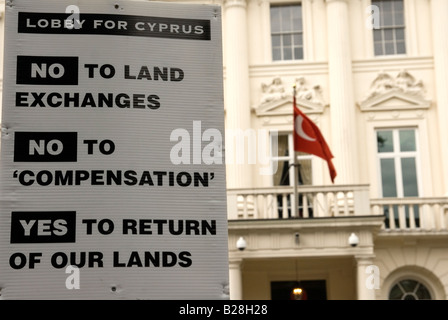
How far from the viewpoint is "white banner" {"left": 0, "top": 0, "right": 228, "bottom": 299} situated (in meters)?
3.18

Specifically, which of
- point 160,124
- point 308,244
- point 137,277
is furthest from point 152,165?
point 308,244

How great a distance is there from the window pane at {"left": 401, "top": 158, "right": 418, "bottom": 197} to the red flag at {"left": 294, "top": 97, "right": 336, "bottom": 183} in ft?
11.4

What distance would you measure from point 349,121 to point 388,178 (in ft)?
6.34

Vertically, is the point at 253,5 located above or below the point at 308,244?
above

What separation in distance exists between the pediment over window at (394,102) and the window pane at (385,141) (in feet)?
2.36

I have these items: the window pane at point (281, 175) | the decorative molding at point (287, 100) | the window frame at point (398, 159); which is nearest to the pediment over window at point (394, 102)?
the window frame at point (398, 159)

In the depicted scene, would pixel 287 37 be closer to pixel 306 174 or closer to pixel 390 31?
pixel 390 31

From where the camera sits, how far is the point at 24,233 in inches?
126

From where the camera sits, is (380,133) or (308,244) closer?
(308,244)

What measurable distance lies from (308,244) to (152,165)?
18911mm

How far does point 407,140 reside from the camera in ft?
83.1

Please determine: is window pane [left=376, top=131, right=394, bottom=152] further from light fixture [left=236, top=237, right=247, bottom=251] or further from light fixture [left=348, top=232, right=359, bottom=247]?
light fixture [left=236, top=237, right=247, bottom=251]

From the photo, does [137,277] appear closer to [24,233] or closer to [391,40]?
[24,233]

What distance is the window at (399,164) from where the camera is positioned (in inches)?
986
